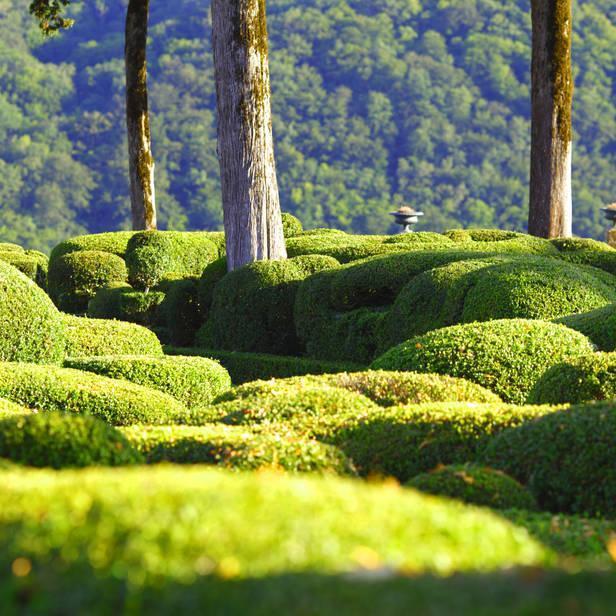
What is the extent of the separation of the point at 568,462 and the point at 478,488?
58cm

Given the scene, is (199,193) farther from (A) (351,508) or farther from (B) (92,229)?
(A) (351,508)

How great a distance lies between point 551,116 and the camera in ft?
56.5

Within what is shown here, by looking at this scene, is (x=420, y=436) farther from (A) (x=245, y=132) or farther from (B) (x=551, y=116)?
(B) (x=551, y=116)

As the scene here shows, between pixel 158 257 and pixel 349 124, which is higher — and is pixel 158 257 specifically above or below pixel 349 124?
above

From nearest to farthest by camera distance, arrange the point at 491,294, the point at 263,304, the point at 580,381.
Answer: the point at 580,381, the point at 491,294, the point at 263,304

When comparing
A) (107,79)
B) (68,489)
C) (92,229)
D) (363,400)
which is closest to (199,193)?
(92,229)

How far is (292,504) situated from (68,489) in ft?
1.90

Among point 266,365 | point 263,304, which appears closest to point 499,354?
point 266,365

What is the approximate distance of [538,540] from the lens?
13.3 ft

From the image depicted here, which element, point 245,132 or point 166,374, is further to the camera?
point 245,132

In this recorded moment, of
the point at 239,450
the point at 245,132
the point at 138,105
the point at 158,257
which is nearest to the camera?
the point at 239,450

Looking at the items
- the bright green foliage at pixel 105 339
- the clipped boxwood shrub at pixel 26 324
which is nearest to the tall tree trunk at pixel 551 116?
the bright green foliage at pixel 105 339

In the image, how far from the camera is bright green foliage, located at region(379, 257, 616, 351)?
1000 centimetres

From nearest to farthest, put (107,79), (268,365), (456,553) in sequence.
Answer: (456,553)
(268,365)
(107,79)
